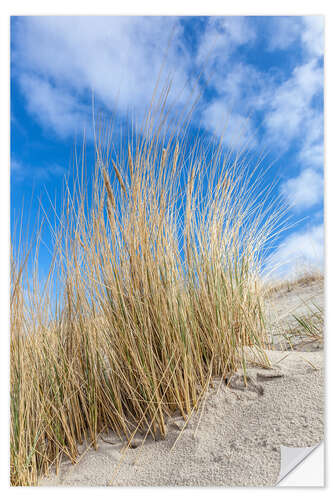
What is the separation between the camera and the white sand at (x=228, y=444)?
1284mm

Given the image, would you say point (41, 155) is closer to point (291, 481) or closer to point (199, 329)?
point (199, 329)

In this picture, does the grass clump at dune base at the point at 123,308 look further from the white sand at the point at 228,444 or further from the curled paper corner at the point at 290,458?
the curled paper corner at the point at 290,458

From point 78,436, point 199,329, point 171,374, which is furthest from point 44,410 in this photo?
point 199,329

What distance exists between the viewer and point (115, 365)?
4.82ft

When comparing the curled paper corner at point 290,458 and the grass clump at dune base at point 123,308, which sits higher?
the grass clump at dune base at point 123,308

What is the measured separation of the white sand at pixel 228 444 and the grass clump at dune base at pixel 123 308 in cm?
6

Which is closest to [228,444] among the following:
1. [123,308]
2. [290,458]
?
[290,458]

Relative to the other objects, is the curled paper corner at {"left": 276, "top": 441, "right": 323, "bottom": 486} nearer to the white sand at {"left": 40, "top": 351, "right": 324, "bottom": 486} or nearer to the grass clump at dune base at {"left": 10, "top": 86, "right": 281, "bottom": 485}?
the white sand at {"left": 40, "top": 351, "right": 324, "bottom": 486}

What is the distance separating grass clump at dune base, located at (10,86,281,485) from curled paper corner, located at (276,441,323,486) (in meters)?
0.33

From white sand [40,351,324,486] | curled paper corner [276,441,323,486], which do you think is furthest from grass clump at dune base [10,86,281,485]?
curled paper corner [276,441,323,486]

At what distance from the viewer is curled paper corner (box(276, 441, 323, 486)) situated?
1.28 m

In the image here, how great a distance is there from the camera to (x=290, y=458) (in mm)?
1299

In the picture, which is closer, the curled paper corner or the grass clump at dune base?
the curled paper corner

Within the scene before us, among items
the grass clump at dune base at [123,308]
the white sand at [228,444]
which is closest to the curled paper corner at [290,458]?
the white sand at [228,444]
